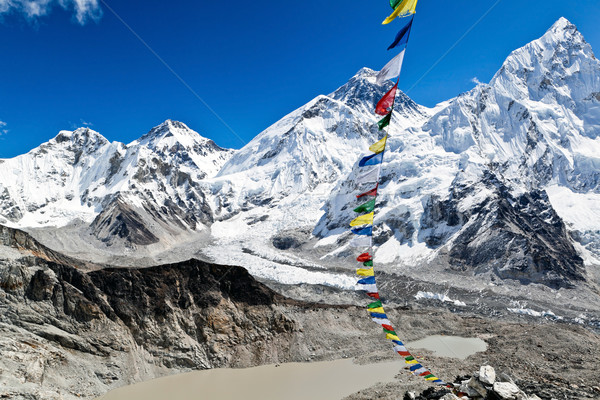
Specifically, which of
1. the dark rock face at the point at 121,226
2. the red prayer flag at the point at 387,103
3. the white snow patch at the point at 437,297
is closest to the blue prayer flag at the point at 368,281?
the red prayer flag at the point at 387,103

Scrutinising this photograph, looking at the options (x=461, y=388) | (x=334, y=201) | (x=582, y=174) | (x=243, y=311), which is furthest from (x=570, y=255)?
(x=461, y=388)

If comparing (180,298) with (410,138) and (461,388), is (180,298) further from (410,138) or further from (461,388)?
(410,138)

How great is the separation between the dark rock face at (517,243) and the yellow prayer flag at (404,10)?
3406 inches

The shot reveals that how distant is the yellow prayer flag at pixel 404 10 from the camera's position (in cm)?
1198

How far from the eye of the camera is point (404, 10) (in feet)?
39.9

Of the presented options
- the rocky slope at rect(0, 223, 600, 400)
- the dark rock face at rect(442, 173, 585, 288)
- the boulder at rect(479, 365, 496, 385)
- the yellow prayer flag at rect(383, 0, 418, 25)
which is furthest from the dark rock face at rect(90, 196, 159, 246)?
the yellow prayer flag at rect(383, 0, 418, 25)

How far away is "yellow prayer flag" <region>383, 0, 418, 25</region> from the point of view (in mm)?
11984

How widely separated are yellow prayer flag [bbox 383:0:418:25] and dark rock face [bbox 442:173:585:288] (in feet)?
284

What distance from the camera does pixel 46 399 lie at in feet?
71.0

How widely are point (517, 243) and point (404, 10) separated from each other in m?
93.2

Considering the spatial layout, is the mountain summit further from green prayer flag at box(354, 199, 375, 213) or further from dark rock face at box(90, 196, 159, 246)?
green prayer flag at box(354, 199, 375, 213)

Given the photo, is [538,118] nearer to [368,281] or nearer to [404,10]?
[368,281]

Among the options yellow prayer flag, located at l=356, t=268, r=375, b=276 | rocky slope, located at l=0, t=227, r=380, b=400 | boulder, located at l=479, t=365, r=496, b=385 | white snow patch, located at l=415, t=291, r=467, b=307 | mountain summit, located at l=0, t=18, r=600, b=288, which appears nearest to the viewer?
boulder, located at l=479, t=365, r=496, b=385

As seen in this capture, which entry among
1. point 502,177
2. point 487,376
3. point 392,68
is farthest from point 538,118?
point 392,68
